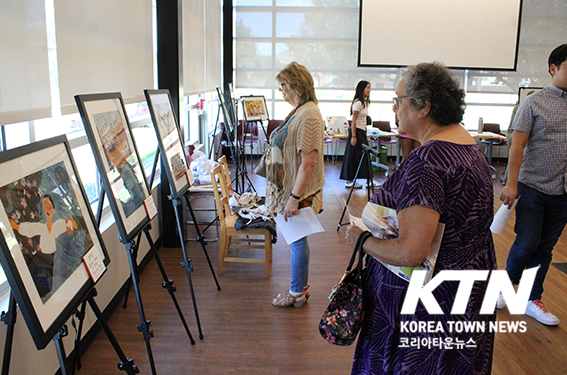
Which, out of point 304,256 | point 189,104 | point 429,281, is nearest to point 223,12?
point 189,104

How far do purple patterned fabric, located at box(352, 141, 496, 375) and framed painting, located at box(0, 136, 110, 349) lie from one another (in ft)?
3.26

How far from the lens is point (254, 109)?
6.79m

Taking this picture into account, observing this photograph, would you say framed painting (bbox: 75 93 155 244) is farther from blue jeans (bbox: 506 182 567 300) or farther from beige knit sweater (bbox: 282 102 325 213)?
blue jeans (bbox: 506 182 567 300)

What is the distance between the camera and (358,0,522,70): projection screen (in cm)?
930

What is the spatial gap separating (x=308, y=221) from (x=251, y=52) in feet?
24.9

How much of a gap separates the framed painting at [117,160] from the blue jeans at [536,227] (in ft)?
7.43

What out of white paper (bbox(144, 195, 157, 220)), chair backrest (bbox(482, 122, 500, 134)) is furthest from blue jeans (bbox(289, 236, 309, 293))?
chair backrest (bbox(482, 122, 500, 134))

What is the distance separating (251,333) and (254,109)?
4.44 meters

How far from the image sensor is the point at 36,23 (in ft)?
6.97

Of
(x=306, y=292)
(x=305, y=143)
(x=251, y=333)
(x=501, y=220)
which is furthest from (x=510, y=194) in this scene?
(x=251, y=333)

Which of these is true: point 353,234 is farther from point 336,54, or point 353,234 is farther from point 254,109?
point 336,54

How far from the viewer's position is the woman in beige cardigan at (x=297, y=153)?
271cm

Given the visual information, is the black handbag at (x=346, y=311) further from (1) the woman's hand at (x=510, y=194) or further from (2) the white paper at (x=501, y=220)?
(2) the white paper at (x=501, y=220)

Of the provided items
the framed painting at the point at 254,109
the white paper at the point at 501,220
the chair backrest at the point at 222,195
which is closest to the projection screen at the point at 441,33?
the framed painting at the point at 254,109
